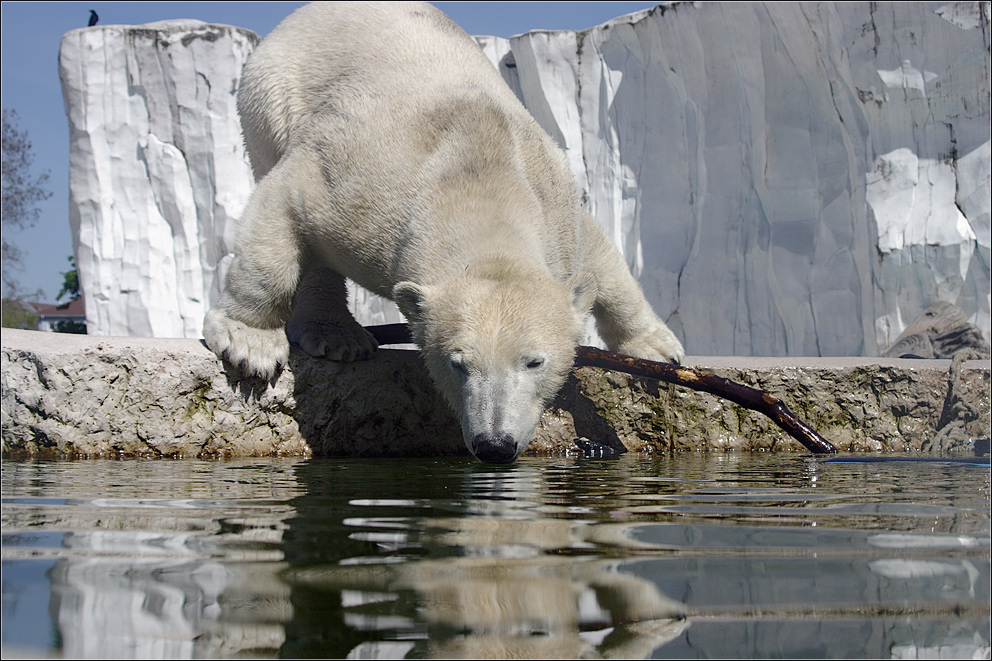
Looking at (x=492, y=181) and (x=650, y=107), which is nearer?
(x=492, y=181)

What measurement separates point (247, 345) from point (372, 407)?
0.50 m

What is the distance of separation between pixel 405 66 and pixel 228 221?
31.9ft

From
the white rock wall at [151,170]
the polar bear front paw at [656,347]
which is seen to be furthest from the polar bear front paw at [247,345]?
the white rock wall at [151,170]

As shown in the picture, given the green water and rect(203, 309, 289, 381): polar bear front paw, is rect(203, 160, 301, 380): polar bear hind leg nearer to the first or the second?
rect(203, 309, 289, 381): polar bear front paw

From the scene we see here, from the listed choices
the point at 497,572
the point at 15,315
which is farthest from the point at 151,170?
the point at 15,315

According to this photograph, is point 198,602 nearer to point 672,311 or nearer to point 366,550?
point 366,550

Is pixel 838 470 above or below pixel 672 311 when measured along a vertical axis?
below

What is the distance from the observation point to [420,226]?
282 centimetres

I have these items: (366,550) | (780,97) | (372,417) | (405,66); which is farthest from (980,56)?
(366,550)

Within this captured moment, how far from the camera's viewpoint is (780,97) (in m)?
9.97

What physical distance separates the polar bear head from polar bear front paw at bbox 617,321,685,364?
0.94m

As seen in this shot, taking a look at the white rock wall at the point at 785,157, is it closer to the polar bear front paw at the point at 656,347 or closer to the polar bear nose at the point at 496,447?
the polar bear front paw at the point at 656,347

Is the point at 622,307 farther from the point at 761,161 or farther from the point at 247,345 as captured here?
the point at 761,161

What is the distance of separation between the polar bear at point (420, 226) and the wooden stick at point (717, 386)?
1.10 feet
